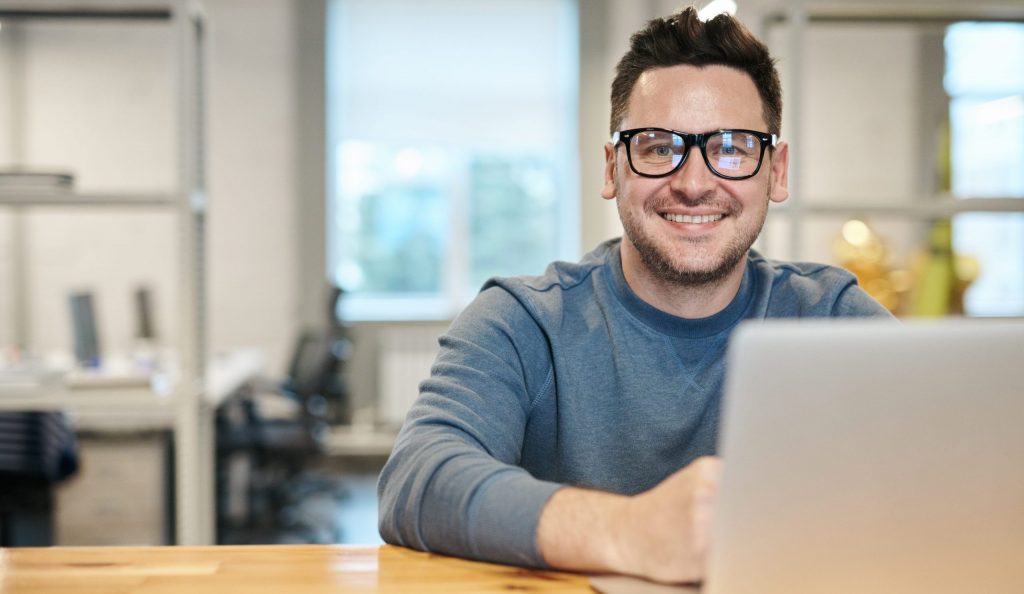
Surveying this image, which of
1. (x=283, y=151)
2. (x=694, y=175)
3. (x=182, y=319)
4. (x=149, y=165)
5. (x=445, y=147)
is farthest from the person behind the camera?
(x=445, y=147)

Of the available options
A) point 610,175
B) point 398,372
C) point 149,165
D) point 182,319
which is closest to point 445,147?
point 398,372

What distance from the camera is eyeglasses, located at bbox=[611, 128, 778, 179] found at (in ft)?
3.90

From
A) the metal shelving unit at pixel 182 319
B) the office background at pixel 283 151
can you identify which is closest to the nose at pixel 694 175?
the metal shelving unit at pixel 182 319

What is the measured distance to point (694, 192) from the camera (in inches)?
47.0

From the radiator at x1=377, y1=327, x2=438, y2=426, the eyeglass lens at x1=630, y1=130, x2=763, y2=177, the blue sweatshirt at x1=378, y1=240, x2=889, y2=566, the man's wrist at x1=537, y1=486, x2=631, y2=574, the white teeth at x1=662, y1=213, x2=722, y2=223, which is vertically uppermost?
the eyeglass lens at x1=630, y1=130, x2=763, y2=177

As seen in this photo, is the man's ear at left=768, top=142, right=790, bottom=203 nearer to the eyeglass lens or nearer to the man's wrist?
the eyeglass lens

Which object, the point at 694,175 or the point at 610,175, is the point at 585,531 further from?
the point at 610,175

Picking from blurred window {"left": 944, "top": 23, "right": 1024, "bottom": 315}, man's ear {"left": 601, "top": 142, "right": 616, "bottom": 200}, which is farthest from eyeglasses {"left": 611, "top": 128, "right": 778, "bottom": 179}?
blurred window {"left": 944, "top": 23, "right": 1024, "bottom": 315}

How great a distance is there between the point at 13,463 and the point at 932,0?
9.38ft

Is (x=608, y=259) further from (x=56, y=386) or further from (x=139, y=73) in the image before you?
(x=139, y=73)

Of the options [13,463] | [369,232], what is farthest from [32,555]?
[369,232]

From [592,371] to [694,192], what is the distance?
0.88ft

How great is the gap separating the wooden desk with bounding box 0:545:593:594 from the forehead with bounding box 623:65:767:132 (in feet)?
2.06

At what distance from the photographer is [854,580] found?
633 mm
